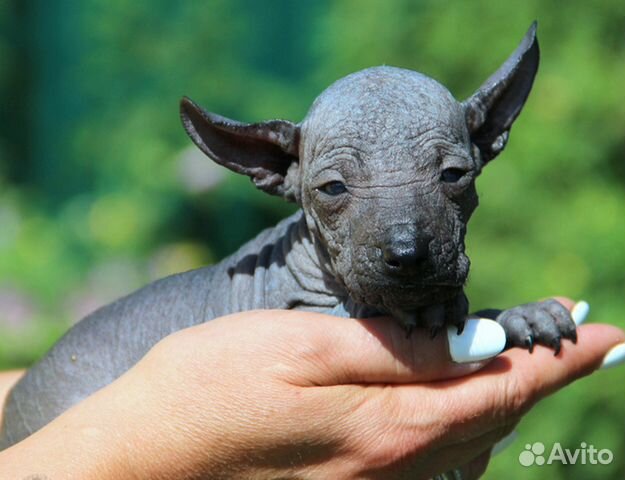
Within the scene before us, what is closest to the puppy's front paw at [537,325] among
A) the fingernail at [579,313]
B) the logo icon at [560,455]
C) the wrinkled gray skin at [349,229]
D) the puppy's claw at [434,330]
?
the wrinkled gray skin at [349,229]

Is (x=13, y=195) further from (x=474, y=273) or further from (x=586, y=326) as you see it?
(x=586, y=326)

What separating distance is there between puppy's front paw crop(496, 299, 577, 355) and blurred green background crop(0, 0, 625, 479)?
225 cm

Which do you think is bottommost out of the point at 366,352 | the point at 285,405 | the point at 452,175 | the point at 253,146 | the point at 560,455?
the point at 285,405

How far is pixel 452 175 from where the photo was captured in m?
3.04

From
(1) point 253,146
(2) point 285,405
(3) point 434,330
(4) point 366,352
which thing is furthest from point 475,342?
(1) point 253,146

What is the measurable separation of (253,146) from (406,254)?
2.62 feet

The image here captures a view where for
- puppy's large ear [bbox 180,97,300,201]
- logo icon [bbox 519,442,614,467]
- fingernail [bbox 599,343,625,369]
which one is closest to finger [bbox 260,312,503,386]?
puppy's large ear [bbox 180,97,300,201]

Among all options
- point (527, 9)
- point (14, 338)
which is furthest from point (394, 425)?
point (14, 338)

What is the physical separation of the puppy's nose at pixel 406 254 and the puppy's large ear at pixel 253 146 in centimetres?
61

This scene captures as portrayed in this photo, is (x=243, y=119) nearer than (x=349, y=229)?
No

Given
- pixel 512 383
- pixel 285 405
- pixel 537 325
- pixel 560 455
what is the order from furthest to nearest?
1. pixel 560 455
2. pixel 537 325
3. pixel 512 383
4. pixel 285 405

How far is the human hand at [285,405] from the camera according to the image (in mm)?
3016

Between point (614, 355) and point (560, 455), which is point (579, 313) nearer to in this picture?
point (614, 355)

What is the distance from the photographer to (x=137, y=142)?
7445mm
